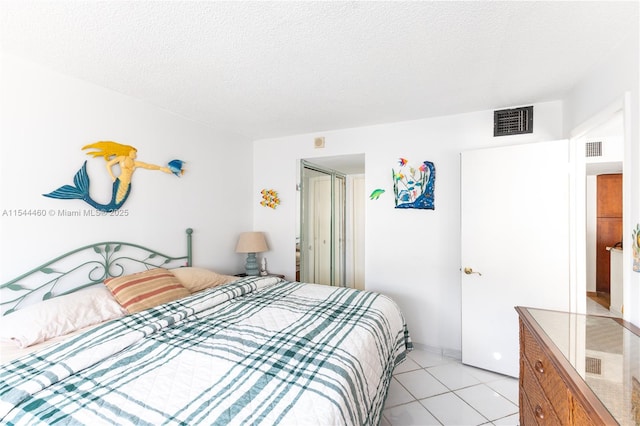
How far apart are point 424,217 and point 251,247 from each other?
1914 mm

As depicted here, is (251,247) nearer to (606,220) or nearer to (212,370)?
(212,370)

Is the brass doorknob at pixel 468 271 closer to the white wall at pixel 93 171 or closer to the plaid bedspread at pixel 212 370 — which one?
the plaid bedspread at pixel 212 370

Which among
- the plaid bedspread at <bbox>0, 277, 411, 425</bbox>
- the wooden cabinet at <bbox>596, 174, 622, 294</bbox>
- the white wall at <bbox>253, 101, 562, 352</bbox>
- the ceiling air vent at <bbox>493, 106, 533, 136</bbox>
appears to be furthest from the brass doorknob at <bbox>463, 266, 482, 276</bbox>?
the wooden cabinet at <bbox>596, 174, 622, 294</bbox>

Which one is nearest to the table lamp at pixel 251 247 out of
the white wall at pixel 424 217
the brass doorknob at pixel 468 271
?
the white wall at pixel 424 217

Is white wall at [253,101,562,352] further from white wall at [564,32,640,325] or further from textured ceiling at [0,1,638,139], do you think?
white wall at [564,32,640,325]

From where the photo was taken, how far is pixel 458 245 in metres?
→ 2.84

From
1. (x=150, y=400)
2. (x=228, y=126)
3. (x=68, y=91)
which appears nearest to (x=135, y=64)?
(x=68, y=91)

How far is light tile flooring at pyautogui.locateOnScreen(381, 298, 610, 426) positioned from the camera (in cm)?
199

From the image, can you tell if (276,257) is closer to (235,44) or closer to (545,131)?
(235,44)

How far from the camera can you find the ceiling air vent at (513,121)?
8.45 ft

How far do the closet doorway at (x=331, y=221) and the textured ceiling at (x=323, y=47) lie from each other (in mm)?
1341

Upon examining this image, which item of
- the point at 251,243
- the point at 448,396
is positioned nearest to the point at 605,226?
the point at 448,396

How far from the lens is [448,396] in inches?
88.0

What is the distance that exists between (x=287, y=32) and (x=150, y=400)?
5.77 ft
